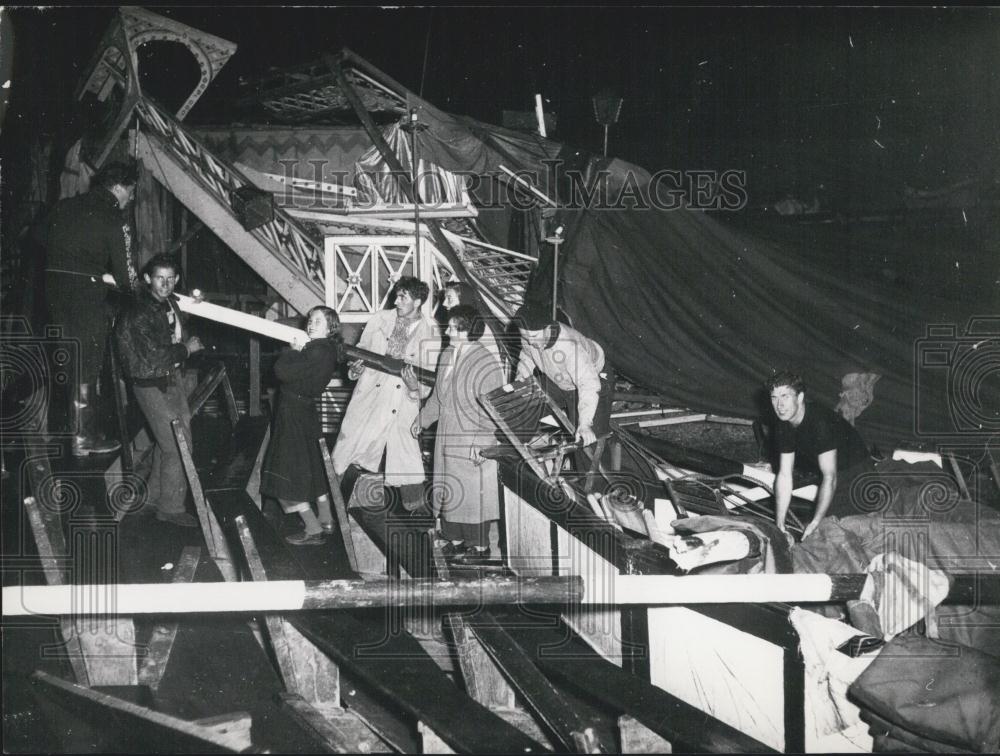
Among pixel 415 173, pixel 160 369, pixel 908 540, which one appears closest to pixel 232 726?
pixel 160 369

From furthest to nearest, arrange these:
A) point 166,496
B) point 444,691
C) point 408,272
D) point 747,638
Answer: point 408,272
point 166,496
point 444,691
point 747,638

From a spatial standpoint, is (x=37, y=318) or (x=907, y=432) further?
(x=907, y=432)

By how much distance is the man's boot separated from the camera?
206 inches

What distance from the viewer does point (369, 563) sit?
591cm

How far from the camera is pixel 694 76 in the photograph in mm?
11727

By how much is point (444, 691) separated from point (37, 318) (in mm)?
4544

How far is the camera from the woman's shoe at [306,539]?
18.1ft

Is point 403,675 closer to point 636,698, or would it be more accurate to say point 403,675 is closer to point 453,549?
point 636,698

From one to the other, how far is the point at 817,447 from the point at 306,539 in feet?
11.8

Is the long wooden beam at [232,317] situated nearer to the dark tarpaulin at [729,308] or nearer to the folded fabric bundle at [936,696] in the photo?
the dark tarpaulin at [729,308]

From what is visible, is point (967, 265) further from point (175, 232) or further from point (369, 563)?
point (175, 232)

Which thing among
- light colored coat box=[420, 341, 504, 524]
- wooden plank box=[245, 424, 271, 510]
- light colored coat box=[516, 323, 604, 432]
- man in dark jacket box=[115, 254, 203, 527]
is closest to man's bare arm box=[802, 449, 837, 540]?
light colored coat box=[516, 323, 604, 432]

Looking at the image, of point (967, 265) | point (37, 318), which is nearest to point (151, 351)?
point (37, 318)

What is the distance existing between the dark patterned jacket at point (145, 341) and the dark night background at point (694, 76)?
2.39 m
